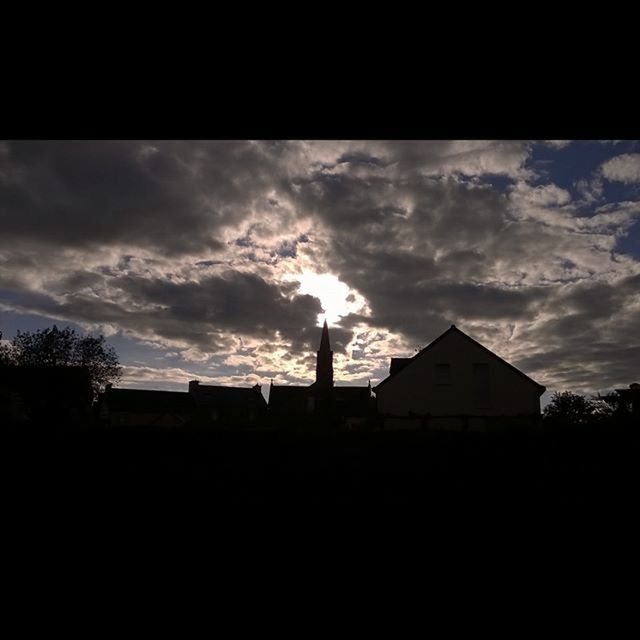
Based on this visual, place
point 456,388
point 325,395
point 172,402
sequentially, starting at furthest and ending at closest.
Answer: point 172,402, point 325,395, point 456,388

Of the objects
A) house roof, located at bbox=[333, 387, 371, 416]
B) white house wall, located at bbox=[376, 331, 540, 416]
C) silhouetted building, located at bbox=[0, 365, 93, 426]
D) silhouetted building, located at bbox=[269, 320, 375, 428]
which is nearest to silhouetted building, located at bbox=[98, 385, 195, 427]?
silhouetted building, located at bbox=[269, 320, 375, 428]

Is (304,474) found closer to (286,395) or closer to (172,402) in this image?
(286,395)

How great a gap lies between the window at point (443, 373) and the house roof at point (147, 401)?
140ft

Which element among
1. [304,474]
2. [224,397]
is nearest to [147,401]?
[224,397]

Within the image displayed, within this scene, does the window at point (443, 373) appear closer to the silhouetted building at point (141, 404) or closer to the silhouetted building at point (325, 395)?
the silhouetted building at point (325, 395)

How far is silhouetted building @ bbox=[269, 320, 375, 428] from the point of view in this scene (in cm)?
4400

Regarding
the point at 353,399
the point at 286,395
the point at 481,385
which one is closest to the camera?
the point at 481,385

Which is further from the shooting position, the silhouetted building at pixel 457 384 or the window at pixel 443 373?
the window at pixel 443 373

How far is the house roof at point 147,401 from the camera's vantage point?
5973cm

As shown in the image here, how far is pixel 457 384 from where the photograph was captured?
83.3 ft

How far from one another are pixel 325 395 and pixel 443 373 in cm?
1764

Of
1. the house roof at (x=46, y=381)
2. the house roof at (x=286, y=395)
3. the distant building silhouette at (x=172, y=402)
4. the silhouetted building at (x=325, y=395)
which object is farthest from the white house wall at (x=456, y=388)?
the distant building silhouette at (x=172, y=402)

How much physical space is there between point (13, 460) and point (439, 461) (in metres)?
2.05

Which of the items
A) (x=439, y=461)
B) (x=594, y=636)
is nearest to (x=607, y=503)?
(x=594, y=636)
